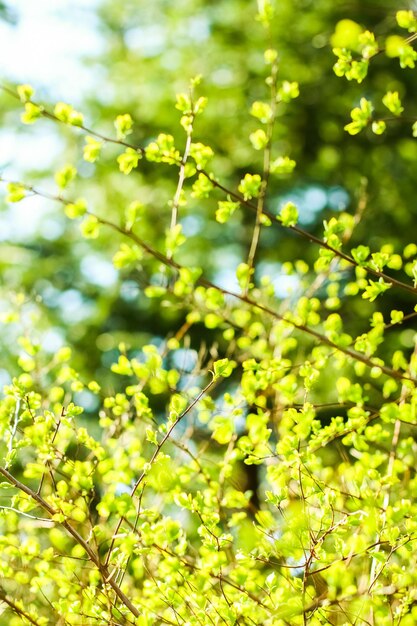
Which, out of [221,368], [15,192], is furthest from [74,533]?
[15,192]

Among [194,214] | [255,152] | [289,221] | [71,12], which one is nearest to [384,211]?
[255,152]

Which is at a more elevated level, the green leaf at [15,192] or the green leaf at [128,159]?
the green leaf at [128,159]

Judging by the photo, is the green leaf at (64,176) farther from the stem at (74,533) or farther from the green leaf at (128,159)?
the stem at (74,533)

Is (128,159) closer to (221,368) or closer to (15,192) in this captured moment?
(15,192)

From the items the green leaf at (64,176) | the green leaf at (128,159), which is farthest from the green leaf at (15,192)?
the green leaf at (128,159)

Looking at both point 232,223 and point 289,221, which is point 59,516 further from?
point 232,223

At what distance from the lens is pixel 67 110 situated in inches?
64.9

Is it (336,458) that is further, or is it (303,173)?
(303,173)

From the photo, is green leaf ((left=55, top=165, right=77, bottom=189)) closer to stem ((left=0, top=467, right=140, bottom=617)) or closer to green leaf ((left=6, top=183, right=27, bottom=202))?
green leaf ((left=6, top=183, right=27, bottom=202))

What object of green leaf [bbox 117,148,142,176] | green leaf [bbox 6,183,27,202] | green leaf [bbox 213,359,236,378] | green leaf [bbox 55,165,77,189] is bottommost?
green leaf [bbox 213,359,236,378]

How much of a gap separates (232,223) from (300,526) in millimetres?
5628

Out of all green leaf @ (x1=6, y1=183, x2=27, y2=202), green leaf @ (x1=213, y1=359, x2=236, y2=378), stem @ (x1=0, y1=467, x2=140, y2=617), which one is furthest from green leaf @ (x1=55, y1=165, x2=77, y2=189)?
stem @ (x1=0, y1=467, x2=140, y2=617)

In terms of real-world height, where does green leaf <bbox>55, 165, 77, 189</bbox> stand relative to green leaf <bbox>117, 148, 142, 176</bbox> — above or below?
below

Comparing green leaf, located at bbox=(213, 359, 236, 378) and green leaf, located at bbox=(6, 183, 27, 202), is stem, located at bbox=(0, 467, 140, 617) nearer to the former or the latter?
green leaf, located at bbox=(213, 359, 236, 378)
